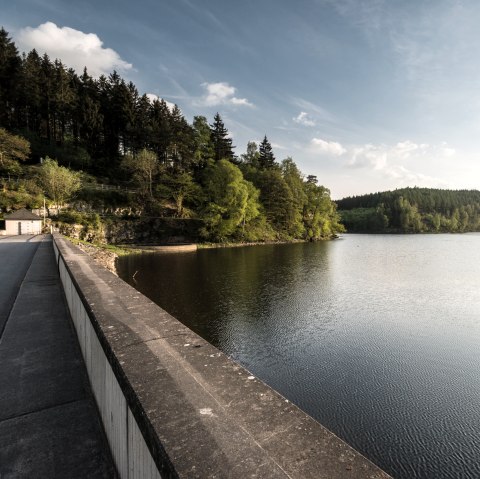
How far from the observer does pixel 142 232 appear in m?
57.8

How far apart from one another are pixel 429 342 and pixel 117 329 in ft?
50.5

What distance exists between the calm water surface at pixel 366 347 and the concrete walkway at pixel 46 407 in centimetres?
721

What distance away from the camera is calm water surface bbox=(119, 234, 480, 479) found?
27.0ft

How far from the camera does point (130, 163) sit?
63.0 metres

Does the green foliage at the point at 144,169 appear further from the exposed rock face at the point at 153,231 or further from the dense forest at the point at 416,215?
the dense forest at the point at 416,215

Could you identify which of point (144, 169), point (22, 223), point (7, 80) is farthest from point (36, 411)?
point (7, 80)

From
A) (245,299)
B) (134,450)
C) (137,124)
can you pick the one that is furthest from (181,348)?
(137,124)

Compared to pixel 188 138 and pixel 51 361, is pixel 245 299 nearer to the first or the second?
pixel 51 361

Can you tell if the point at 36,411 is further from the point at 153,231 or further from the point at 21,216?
the point at 153,231

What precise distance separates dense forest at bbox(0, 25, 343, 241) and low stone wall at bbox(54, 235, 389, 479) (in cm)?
5139

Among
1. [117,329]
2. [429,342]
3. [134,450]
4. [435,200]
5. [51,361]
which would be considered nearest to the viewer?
[134,450]

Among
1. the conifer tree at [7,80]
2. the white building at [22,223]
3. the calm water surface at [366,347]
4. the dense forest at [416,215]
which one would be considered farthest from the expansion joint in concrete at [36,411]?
the dense forest at [416,215]

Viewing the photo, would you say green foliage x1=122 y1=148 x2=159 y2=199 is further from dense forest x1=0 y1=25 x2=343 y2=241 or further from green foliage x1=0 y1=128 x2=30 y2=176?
green foliage x1=0 y1=128 x2=30 y2=176

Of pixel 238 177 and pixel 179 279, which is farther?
pixel 238 177
